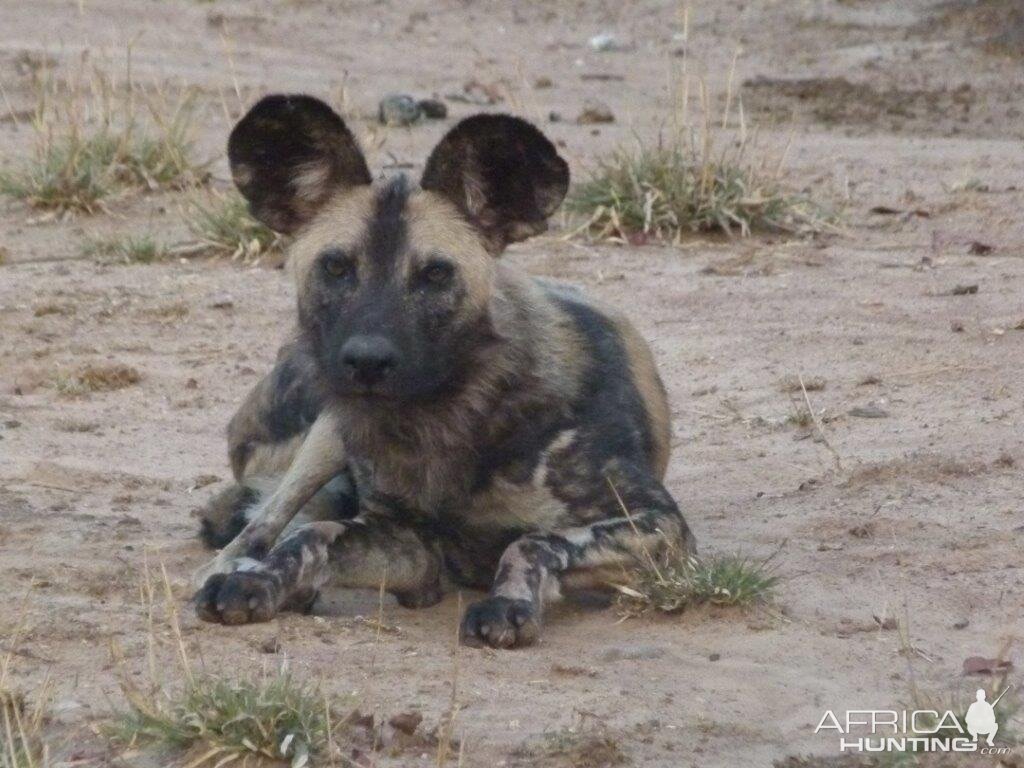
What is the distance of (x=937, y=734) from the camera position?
3020 mm

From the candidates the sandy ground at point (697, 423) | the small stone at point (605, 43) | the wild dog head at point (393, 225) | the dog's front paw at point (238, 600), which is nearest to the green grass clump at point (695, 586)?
the sandy ground at point (697, 423)

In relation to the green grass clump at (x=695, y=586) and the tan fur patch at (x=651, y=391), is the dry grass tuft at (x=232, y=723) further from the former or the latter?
the tan fur patch at (x=651, y=391)

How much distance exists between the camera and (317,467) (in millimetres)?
4406

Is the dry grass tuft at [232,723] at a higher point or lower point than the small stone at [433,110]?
higher

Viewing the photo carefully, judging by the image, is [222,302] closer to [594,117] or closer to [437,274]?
[437,274]

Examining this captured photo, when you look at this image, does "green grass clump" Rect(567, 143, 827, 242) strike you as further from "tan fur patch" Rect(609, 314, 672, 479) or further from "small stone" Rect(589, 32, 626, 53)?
"small stone" Rect(589, 32, 626, 53)

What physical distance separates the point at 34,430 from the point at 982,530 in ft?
8.54

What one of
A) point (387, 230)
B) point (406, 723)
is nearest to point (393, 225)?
point (387, 230)

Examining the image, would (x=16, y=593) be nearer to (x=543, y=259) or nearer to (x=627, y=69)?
(x=543, y=259)

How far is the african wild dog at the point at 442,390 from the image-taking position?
4.00 metres

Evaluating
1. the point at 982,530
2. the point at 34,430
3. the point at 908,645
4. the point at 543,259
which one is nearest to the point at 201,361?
the point at 34,430

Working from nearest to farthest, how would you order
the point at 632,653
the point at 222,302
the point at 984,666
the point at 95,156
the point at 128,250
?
the point at 984,666 < the point at 632,653 < the point at 222,302 < the point at 128,250 < the point at 95,156

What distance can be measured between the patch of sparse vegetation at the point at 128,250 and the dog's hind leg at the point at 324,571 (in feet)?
10.3

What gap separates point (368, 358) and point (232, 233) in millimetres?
3407
